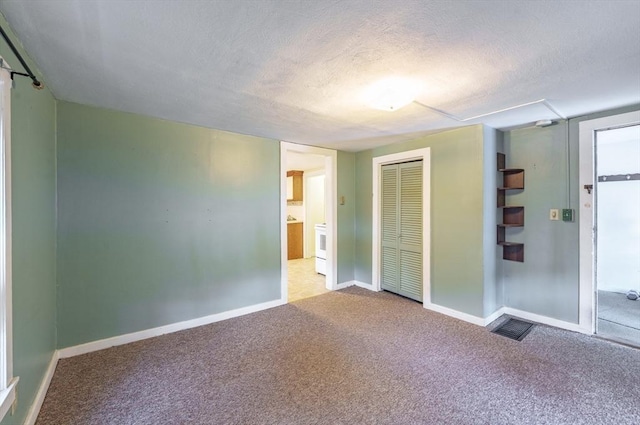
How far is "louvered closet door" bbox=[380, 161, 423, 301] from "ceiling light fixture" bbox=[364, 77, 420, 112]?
1.69 m

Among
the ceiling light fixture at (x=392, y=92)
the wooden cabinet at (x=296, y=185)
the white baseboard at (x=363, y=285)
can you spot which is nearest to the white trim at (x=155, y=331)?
the white baseboard at (x=363, y=285)

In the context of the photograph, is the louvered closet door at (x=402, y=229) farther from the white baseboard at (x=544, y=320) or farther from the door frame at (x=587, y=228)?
the door frame at (x=587, y=228)

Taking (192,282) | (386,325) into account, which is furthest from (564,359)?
(192,282)

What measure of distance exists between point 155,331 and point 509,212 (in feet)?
13.6

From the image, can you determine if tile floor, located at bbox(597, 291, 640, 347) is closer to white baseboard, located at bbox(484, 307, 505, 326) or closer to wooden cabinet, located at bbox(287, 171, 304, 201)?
white baseboard, located at bbox(484, 307, 505, 326)

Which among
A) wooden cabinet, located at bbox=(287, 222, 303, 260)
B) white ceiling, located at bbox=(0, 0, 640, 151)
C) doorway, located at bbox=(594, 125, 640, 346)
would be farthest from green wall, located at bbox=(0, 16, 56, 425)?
doorway, located at bbox=(594, 125, 640, 346)

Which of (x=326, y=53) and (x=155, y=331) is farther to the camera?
(x=155, y=331)

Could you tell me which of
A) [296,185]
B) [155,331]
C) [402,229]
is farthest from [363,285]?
[296,185]

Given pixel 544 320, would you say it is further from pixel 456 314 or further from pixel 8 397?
pixel 8 397

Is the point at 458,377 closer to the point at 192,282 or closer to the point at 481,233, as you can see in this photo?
the point at 481,233

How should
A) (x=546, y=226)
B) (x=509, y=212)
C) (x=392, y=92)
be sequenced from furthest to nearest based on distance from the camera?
(x=509, y=212) → (x=546, y=226) → (x=392, y=92)

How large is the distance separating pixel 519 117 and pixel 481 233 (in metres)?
1.23

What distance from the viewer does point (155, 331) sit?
2830 mm

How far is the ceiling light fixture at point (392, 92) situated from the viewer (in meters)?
1.98
